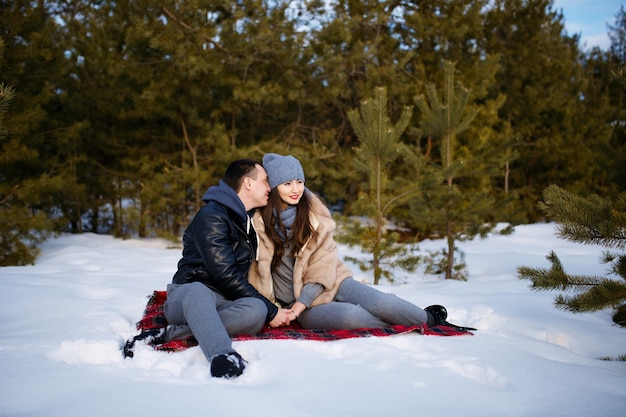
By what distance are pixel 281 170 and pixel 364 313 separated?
107 centimetres

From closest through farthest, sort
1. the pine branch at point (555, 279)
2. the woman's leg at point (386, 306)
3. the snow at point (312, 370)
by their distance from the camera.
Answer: the snow at point (312, 370) → the pine branch at point (555, 279) → the woman's leg at point (386, 306)

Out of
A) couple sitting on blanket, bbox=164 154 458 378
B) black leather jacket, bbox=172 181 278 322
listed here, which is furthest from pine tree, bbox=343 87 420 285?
black leather jacket, bbox=172 181 278 322

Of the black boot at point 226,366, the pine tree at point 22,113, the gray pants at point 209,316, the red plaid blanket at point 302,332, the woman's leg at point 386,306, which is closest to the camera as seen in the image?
the black boot at point 226,366

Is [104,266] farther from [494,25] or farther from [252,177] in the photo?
[494,25]

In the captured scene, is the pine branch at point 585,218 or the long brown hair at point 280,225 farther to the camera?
the long brown hair at point 280,225

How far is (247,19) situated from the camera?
7.85m

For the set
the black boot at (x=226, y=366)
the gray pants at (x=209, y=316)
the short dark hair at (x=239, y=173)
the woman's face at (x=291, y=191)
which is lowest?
the black boot at (x=226, y=366)

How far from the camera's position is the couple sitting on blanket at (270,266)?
268cm

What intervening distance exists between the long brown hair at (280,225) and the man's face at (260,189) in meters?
0.04

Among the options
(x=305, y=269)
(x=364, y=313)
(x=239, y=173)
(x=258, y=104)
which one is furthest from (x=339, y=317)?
(x=258, y=104)

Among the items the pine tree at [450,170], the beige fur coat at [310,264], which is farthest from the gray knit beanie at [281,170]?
the pine tree at [450,170]

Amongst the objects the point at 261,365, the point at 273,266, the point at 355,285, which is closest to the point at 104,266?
the point at 273,266

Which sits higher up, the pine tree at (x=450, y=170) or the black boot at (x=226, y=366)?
the pine tree at (x=450, y=170)

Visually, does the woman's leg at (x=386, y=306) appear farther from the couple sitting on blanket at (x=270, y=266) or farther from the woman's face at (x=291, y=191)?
the woman's face at (x=291, y=191)
